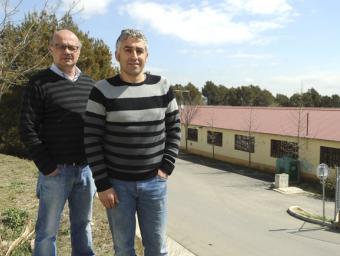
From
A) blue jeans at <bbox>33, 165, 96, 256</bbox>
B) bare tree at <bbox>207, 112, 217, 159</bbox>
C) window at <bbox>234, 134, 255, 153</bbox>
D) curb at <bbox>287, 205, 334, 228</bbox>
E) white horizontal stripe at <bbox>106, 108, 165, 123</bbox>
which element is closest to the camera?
white horizontal stripe at <bbox>106, 108, 165, 123</bbox>

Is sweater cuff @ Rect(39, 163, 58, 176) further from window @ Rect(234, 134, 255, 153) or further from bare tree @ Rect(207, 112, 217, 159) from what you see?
bare tree @ Rect(207, 112, 217, 159)

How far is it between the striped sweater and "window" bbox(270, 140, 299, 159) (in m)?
24.1

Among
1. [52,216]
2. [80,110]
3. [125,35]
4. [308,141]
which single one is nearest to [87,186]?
[52,216]

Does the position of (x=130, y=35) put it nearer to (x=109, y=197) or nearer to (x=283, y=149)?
(x=109, y=197)

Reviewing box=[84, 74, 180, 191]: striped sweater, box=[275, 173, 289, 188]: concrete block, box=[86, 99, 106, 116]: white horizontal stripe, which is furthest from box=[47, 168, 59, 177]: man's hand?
box=[275, 173, 289, 188]: concrete block

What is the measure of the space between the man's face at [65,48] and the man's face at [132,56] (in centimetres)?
71

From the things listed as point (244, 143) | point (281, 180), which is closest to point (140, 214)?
point (281, 180)

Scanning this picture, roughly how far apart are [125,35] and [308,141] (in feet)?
77.9

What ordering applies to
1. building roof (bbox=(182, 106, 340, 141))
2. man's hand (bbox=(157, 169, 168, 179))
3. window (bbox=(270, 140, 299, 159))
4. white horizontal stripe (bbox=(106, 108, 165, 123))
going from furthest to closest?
1. window (bbox=(270, 140, 299, 159))
2. building roof (bbox=(182, 106, 340, 141))
3. man's hand (bbox=(157, 169, 168, 179))
4. white horizontal stripe (bbox=(106, 108, 165, 123))

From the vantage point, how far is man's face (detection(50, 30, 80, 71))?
12.4 ft

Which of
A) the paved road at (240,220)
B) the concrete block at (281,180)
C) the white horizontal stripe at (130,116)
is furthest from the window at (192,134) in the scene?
the white horizontal stripe at (130,116)

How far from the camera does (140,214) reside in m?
3.40

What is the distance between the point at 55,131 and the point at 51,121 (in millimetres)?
87

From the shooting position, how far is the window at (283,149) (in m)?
26.4
